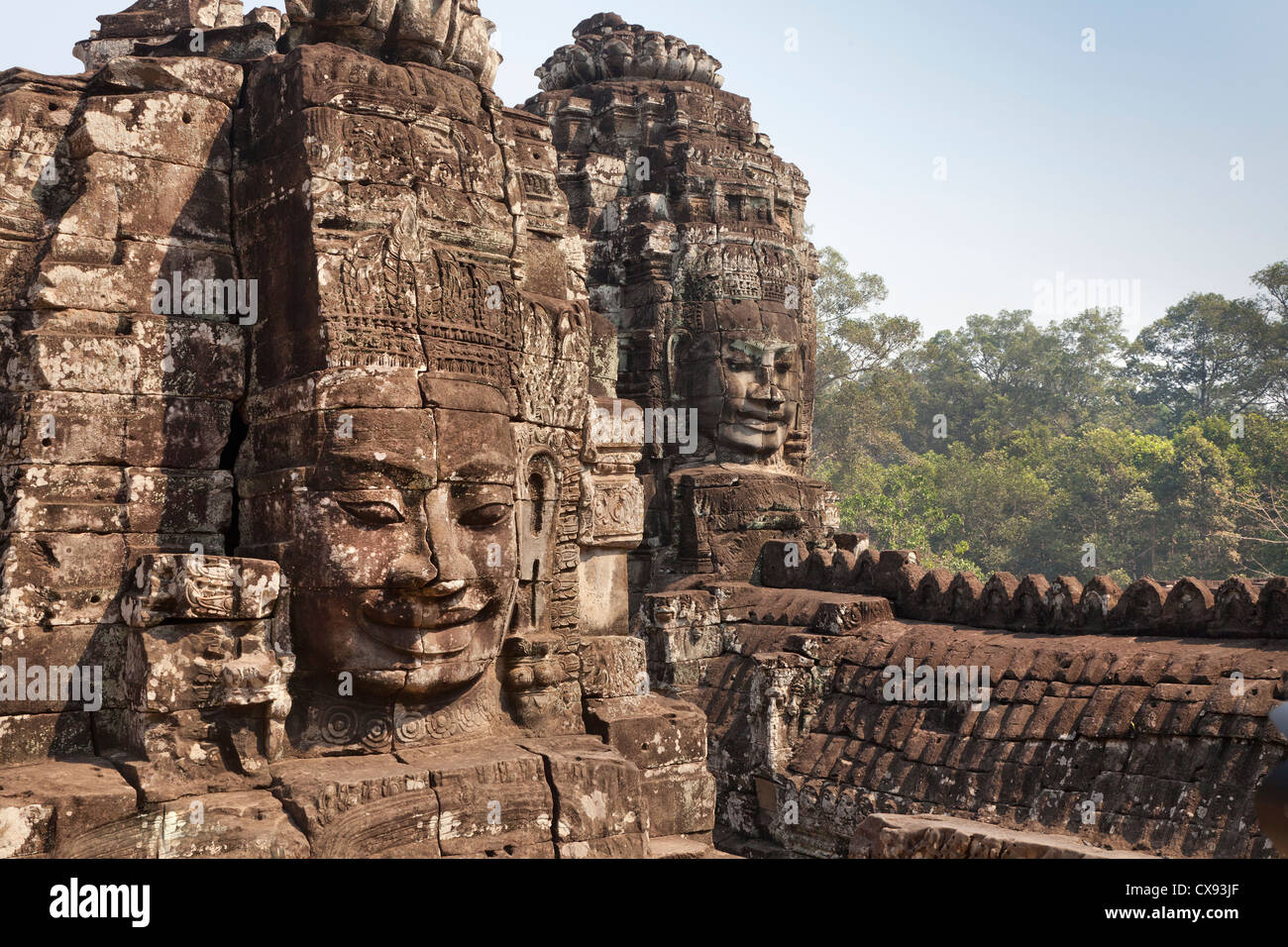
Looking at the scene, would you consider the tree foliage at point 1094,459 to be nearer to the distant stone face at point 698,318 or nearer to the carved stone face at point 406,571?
the distant stone face at point 698,318

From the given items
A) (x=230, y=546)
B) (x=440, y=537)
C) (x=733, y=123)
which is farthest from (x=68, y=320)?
(x=733, y=123)

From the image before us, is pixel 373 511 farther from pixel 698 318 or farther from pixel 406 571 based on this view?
pixel 698 318

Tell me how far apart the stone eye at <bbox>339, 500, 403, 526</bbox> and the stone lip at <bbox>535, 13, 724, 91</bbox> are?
12034mm

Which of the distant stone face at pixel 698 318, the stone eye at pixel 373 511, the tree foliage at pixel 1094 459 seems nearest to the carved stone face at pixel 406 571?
the stone eye at pixel 373 511

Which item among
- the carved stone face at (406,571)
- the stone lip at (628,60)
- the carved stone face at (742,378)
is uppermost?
the stone lip at (628,60)

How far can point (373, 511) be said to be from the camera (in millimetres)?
5418

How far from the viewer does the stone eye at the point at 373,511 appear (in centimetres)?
540

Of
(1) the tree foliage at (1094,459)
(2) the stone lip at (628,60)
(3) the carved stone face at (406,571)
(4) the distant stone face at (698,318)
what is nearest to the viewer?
(3) the carved stone face at (406,571)

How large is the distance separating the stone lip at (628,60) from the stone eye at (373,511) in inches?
474

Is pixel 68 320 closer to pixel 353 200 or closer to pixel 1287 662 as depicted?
pixel 353 200

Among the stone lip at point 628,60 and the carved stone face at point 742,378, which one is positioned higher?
the stone lip at point 628,60

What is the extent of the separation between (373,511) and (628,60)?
1228cm

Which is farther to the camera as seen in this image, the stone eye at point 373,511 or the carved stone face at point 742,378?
the carved stone face at point 742,378

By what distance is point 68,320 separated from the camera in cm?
550
